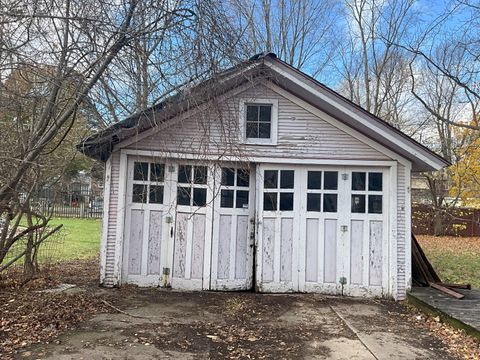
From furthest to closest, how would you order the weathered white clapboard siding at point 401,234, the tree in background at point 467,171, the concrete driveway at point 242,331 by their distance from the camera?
the tree in background at point 467,171 < the weathered white clapboard siding at point 401,234 < the concrete driveway at point 242,331

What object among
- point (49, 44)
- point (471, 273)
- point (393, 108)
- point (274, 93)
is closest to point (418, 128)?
point (393, 108)

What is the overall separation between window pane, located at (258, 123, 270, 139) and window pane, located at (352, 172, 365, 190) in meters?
1.75

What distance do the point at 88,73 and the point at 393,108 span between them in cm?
2259

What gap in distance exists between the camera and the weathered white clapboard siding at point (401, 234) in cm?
779

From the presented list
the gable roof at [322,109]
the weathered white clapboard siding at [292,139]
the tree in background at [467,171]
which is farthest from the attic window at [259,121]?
the tree in background at [467,171]

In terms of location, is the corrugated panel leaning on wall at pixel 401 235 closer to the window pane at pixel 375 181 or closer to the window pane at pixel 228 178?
the window pane at pixel 375 181

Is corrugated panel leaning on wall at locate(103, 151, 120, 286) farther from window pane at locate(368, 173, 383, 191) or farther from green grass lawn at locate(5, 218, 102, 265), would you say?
window pane at locate(368, 173, 383, 191)

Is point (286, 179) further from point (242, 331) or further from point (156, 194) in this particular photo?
point (242, 331)

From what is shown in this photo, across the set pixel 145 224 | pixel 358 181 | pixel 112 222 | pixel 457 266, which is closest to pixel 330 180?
pixel 358 181

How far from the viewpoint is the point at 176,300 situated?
7164 mm

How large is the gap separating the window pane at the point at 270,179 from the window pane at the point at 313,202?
0.66 metres

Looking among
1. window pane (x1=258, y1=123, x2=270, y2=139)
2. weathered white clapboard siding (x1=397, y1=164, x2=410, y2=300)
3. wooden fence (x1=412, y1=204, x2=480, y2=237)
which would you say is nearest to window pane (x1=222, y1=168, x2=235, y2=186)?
window pane (x1=258, y1=123, x2=270, y2=139)

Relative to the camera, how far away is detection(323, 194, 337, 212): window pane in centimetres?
804

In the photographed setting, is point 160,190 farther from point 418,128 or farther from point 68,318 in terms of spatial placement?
point 418,128
